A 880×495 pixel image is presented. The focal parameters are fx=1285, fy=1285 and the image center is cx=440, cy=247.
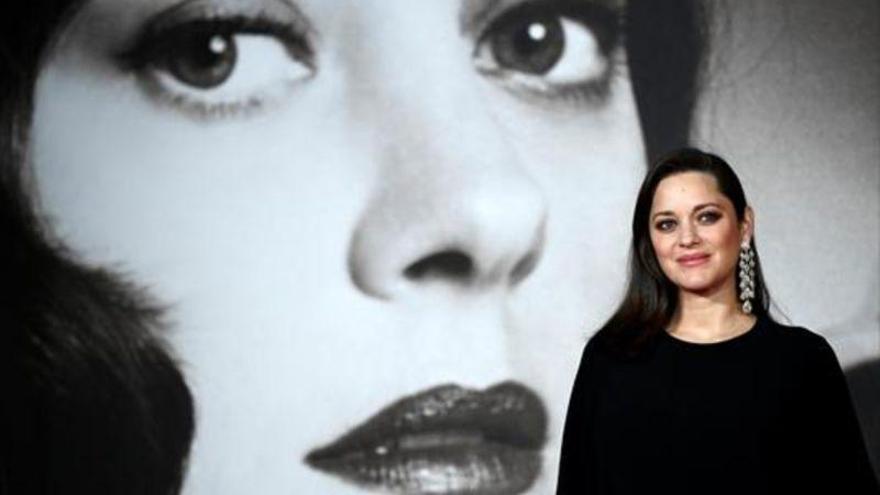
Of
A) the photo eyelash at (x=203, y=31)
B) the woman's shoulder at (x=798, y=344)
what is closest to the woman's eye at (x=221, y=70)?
the photo eyelash at (x=203, y=31)

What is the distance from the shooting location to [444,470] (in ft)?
6.61

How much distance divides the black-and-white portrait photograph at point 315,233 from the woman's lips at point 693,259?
0.79m

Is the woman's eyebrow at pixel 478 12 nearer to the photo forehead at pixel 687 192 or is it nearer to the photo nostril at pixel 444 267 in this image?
the photo nostril at pixel 444 267

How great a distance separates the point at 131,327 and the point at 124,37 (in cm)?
45

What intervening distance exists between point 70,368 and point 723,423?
1.15m

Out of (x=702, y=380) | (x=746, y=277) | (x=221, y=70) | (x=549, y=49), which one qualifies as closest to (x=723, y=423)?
(x=702, y=380)

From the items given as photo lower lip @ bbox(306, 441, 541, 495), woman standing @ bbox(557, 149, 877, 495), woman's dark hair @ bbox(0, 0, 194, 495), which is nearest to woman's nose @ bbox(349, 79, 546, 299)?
photo lower lip @ bbox(306, 441, 541, 495)

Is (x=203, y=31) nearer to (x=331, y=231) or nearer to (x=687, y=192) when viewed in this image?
(x=331, y=231)

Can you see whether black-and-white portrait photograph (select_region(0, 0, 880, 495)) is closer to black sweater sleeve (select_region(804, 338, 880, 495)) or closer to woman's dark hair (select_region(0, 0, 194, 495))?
woman's dark hair (select_region(0, 0, 194, 495))

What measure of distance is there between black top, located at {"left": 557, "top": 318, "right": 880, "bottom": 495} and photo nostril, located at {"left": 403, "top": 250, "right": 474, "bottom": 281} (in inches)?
31.0

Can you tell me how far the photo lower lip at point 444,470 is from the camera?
2.01 metres

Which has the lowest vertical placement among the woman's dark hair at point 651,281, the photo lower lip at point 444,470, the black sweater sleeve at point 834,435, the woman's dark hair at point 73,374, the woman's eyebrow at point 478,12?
the photo lower lip at point 444,470

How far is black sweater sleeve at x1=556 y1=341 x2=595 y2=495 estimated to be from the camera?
1.23 m

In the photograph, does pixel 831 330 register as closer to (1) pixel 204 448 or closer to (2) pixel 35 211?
(1) pixel 204 448
